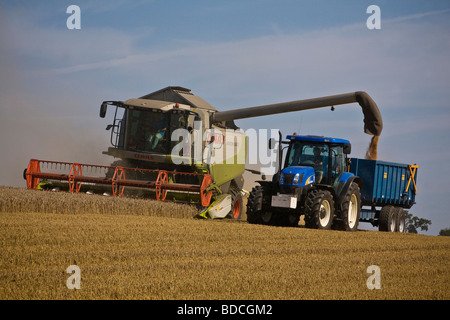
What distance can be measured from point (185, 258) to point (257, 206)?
4707 mm

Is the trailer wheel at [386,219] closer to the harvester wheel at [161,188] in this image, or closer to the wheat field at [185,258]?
the wheat field at [185,258]

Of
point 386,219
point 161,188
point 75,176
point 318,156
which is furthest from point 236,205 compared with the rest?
point 75,176

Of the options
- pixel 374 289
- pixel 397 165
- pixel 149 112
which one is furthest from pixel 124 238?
pixel 397 165

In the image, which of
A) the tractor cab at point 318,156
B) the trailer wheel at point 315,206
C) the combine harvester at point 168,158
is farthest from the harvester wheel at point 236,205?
the trailer wheel at point 315,206

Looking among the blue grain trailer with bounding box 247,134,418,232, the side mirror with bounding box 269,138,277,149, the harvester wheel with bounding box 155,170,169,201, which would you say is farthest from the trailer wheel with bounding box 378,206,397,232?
the harvester wheel with bounding box 155,170,169,201

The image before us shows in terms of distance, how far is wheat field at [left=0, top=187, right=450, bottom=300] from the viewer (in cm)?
551

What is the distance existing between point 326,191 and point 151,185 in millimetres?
3675

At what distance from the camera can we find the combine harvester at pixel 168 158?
522 inches

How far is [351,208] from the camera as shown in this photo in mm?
12906

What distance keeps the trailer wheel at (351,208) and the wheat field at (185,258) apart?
103cm

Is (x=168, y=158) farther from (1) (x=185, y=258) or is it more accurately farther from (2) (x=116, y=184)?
(1) (x=185, y=258)

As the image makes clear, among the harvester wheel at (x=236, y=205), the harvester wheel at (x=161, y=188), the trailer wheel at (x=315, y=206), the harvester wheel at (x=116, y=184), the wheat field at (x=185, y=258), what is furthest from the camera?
the harvester wheel at (x=236, y=205)
